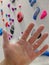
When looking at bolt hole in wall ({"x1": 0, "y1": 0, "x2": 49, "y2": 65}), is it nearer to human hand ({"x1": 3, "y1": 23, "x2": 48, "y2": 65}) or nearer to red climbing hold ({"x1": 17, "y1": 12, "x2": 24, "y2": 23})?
red climbing hold ({"x1": 17, "y1": 12, "x2": 24, "y2": 23})

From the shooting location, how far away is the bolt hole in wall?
49.3 inches

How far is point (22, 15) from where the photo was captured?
4.62 feet

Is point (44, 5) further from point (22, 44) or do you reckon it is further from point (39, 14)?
point (22, 44)

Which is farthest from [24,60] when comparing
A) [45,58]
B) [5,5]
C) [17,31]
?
[5,5]

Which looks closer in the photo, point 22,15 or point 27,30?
point 27,30

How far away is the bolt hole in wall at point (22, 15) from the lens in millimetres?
1253

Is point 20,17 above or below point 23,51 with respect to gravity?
above

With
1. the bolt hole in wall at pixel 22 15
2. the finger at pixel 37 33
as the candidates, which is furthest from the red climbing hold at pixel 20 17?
the finger at pixel 37 33

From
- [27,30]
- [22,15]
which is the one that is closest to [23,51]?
[27,30]

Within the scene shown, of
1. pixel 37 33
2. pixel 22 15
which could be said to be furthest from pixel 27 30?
pixel 22 15

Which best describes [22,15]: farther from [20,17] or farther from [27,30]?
[27,30]

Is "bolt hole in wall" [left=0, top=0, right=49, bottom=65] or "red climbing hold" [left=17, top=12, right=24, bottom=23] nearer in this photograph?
"bolt hole in wall" [left=0, top=0, right=49, bottom=65]

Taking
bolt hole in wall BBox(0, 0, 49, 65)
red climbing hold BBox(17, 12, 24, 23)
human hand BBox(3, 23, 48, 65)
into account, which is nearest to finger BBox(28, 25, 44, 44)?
human hand BBox(3, 23, 48, 65)

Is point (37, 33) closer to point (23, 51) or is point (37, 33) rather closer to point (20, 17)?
point (23, 51)
